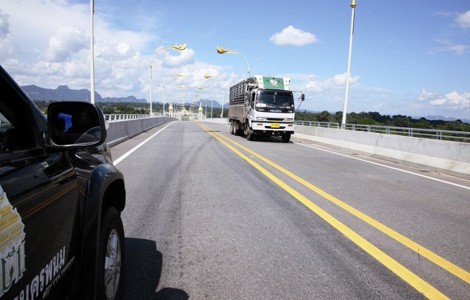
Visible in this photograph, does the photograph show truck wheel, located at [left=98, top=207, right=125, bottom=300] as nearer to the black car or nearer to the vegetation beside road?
the black car

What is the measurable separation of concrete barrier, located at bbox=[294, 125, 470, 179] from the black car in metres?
10.3

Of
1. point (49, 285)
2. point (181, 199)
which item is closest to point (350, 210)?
point (181, 199)

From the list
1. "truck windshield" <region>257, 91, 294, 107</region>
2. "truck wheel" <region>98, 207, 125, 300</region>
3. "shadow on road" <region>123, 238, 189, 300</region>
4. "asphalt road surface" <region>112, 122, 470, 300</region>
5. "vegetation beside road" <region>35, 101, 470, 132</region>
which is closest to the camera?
"truck wheel" <region>98, 207, 125, 300</region>

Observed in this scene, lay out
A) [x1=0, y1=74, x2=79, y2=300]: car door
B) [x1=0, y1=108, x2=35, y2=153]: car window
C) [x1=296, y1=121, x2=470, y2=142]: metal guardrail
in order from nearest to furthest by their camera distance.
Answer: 1. [x1=0, y1=74, x2=79, y2=300]: car door
2. [x1=0, y1=108, x2=35, y2=153]: car window
3. [x1=296, y1=121, x2=470, y2=142]: metal guardrail

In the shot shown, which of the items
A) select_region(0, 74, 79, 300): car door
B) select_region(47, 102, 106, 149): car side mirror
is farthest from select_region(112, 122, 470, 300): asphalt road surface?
select_region(47, 102, 106, 149): car side mirror

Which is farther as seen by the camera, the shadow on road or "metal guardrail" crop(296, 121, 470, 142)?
"metal guardrail" crop(296, 121, 470, 142)

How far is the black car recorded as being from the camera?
4.82 ft

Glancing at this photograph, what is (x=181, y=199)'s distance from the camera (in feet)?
19.9

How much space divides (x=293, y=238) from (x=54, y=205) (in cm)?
300

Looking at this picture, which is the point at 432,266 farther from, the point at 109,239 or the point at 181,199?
the point at 181,199

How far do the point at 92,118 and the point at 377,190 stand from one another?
6323 mm

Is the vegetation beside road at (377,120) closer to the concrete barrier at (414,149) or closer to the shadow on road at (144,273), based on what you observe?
the shadow on road at (144,273)

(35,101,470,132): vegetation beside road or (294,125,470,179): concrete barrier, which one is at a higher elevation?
(35,101,470,132): vegetation beside road

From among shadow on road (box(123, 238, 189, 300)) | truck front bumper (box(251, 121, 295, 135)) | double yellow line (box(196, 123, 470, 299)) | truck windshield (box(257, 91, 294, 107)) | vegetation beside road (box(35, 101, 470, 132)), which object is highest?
truck windshield (box(257, 91, 294, 107))
